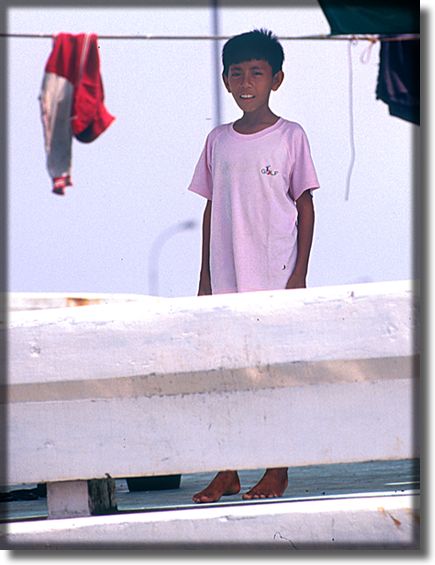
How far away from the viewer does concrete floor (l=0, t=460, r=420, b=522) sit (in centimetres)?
345

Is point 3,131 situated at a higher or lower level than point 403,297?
higher

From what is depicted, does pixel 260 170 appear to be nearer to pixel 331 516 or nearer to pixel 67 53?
pixel 331 516

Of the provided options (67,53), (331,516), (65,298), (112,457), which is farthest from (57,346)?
(67,53)

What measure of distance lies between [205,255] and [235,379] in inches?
42.0

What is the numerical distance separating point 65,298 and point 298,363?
399cm

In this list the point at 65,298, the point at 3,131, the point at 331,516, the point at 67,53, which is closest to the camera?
the point at 331,516

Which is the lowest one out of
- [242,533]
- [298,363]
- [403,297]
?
[242,533]

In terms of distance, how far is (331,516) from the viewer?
2871 mm

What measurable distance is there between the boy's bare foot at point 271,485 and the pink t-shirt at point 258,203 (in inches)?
26.0

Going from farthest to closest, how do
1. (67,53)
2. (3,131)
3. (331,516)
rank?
(67,53) → (3,131) → (331,516)

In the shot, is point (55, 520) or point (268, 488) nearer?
point (55, 520)

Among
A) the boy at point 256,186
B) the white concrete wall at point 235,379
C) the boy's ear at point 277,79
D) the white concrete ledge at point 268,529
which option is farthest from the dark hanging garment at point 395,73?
the white concrete ledge at point 268,529

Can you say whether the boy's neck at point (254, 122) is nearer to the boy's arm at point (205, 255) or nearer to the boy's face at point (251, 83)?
the boy's face at point (251, 83)

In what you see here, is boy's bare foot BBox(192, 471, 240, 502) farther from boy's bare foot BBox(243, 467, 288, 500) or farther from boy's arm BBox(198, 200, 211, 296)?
boy's arm BBox(198, 200, 211, 296)
